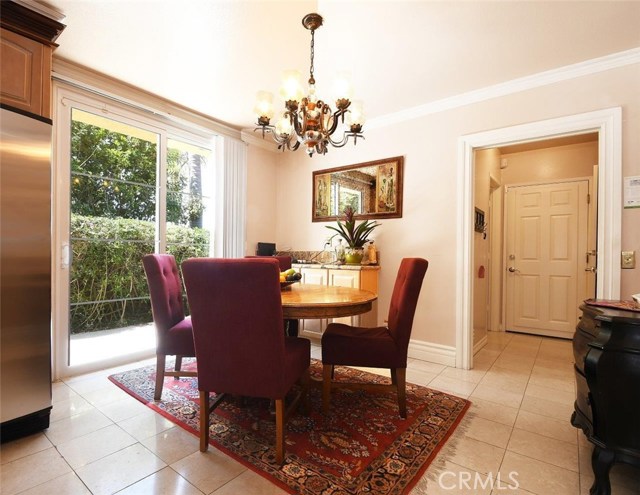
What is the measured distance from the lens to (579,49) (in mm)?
2219

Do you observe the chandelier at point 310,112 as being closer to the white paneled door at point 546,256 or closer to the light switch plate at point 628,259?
the light switch plate at point 628,259

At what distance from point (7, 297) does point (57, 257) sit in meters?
1.00

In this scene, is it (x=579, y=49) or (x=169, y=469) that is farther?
(x=579, y=49)

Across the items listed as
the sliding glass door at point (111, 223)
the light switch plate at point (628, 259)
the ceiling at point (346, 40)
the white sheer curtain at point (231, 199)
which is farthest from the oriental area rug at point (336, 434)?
the ceiling at point (346, 40)

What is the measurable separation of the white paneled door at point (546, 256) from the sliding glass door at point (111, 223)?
4.41 meters

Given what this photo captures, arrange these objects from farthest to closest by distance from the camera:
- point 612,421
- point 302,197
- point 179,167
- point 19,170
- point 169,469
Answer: point 302,197 → point 179,167 → point 19,170 → point 169,469 → point 612,421

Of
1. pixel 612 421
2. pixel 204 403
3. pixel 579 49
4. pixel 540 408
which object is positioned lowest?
pixel 540 408

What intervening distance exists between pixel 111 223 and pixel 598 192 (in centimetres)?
424

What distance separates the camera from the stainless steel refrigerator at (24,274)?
166cm

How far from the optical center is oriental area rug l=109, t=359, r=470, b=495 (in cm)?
143

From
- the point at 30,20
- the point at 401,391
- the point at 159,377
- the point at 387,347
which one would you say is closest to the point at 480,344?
the point at 401,391

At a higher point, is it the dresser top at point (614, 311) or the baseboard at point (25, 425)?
the dresser top at point (614, 311)

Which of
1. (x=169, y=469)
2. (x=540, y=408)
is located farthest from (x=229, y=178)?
(x=540, y=408)

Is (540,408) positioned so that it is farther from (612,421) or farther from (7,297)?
(7,297)
